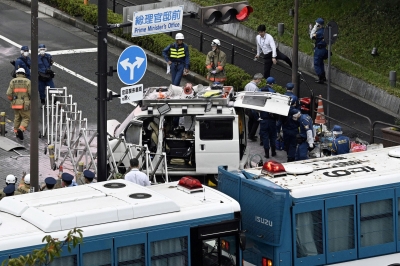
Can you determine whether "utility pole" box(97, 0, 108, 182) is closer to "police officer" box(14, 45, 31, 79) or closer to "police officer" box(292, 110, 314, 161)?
"police officer" box(292, 110, 314, 161)

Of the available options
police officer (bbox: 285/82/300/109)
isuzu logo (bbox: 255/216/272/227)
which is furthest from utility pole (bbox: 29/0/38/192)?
police officer (bbox: 285/82/300/109)

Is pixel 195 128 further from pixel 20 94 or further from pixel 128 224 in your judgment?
pixel 128 224

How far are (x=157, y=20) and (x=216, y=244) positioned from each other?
5.32 metres

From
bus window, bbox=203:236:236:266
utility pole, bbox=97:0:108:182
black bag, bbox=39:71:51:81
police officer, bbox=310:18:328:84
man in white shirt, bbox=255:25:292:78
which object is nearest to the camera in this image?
bus window, bbox=203:236:236:266

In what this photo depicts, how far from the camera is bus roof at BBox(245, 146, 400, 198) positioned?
1380cm

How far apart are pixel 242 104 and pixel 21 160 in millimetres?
5247

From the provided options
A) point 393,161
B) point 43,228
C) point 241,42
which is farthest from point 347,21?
point 43,228

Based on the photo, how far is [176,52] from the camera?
947 inches

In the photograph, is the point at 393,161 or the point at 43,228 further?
the point at 393,161

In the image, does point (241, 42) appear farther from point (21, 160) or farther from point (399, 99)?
point (21, 160)

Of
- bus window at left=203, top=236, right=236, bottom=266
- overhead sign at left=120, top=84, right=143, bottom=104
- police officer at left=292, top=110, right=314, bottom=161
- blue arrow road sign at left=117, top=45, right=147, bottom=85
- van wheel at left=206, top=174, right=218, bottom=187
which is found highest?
blue arrow road sign at left=117, top=45, right=147, bottom=85

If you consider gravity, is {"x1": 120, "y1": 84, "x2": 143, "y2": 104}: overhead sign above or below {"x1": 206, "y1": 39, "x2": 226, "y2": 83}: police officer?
below

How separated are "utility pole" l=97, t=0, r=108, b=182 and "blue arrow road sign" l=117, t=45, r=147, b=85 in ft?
0.90

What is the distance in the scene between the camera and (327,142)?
2109 cm
